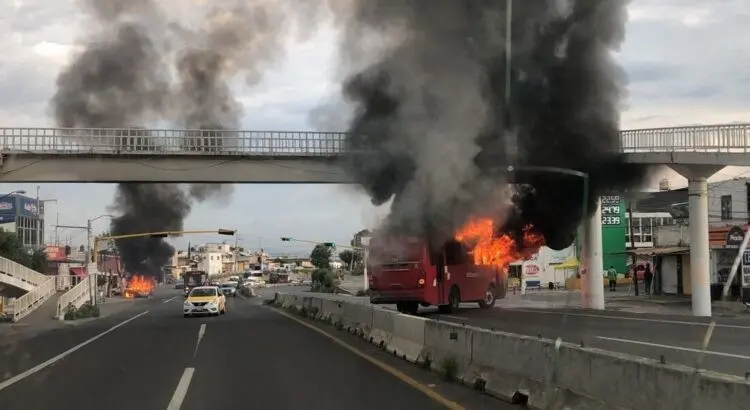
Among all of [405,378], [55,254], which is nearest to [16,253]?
[55,254]

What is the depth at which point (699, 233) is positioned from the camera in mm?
24281

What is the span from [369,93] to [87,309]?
21.6 meters

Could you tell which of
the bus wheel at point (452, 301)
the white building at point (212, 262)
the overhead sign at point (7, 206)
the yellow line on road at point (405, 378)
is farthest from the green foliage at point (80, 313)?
the white building at point (212, 262)

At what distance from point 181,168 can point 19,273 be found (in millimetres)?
18075

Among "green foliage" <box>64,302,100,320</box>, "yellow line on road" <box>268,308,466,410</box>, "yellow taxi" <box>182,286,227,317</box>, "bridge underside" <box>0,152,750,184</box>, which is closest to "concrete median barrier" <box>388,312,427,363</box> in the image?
"yellow line on road" <box>268,308,466,410</box>

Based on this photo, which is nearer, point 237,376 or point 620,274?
point 237,376

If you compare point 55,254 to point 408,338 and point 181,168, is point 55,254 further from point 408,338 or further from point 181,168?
point 408,338

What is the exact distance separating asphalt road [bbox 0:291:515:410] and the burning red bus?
211 inches

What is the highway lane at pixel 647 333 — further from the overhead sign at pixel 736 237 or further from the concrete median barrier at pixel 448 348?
the overhead sign at pixel 736 237

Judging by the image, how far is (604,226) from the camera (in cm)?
4641

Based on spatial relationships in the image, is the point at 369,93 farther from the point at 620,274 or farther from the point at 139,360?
the point at 620,274

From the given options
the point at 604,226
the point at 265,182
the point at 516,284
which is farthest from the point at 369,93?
the point at 516,284

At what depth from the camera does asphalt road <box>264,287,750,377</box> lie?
1189 centimetres

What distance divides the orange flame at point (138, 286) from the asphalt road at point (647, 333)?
51.1 m
